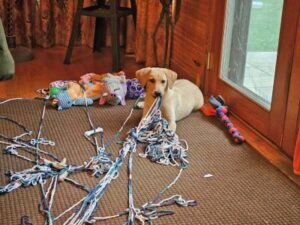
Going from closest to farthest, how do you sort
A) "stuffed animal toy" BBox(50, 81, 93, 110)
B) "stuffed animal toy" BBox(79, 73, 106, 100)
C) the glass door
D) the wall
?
the glass door → "stuffed animal toy" BBox(50, 81, 93, 110) → "stuffed animal toy" BBox(79, 73, 106, 100) → the wall

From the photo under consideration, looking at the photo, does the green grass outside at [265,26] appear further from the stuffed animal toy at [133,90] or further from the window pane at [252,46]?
the stuffed animal toy at [133,90]

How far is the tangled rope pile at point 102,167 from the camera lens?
1.65m

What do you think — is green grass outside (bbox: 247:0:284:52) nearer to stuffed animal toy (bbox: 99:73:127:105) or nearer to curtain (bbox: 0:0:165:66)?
stuffed animal toy (bbox: 99:73:127:105)

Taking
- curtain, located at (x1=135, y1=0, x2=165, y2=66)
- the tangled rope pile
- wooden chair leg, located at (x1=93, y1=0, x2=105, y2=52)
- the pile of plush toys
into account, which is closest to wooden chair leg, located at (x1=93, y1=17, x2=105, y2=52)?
wooden chair leg, located at (x1=93, y1=0, x2=105, y2=52)

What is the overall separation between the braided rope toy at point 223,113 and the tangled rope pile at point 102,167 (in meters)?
0.29

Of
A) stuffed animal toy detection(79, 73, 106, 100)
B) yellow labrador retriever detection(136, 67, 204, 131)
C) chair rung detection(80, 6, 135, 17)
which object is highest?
chair rung detection(80, 6, 135, 17)

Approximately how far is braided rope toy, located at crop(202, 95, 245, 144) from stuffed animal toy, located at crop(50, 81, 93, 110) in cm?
70

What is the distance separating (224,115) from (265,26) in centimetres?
51

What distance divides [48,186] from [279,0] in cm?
136

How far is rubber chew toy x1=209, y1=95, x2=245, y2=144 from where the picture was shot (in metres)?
2.29

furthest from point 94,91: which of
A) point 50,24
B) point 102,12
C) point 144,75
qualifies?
point 50,24

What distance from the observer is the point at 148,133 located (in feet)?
7.49

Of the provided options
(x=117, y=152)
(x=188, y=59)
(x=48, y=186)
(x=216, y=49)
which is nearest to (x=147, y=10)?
(x=188, y=59)

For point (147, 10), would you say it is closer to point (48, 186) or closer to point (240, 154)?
point (240, 154)
